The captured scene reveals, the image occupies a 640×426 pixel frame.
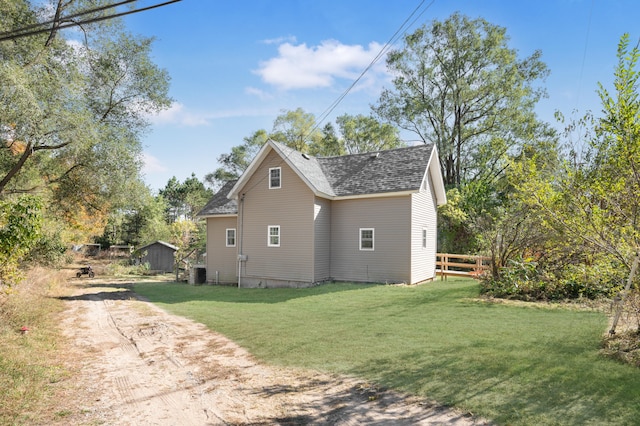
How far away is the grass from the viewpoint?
4.79 meters

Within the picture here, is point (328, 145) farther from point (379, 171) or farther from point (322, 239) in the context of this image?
point (322, 239)

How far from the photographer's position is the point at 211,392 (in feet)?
17.8

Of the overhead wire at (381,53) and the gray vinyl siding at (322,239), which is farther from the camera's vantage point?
the gray vinyl siding at (322,239)

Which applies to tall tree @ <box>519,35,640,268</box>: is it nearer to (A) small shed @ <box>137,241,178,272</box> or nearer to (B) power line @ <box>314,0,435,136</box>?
(B) power line @ <box>314,0,435,136</box>

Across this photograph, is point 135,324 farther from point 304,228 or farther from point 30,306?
point 304,228

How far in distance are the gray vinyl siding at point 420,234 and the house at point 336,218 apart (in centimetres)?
5

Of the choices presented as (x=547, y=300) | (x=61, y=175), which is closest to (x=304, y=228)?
(x=547, y=300)

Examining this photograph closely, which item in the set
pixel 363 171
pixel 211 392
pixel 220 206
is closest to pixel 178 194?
pixel 220 206

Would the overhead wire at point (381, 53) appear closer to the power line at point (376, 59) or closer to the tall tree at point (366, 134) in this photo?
the power line at point (376, 59)

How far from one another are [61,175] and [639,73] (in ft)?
68.5

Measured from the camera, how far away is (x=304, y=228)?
1761cm

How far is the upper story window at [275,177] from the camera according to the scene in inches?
732

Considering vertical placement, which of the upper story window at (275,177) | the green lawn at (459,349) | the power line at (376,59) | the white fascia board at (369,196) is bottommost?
the green lawn at (459,349)

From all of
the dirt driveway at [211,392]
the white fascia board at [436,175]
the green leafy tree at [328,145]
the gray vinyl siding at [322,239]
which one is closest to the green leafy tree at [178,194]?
the green leafy tree at [328,145]
